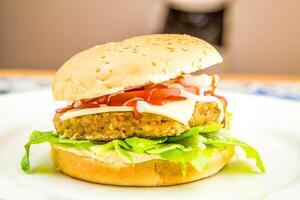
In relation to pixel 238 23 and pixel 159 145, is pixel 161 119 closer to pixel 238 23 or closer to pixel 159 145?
pixel 159 145

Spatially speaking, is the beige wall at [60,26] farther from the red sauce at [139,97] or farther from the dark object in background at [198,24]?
the red sauce at [139,97]

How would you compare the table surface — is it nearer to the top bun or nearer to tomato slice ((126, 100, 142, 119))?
the top bun

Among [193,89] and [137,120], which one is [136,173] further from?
[193,89]

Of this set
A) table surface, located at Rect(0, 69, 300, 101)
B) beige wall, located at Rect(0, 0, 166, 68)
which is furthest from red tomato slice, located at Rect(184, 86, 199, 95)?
beige wall, located at Rect(0, 0, 166, 68)

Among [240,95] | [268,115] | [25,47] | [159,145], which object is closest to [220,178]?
[159,145]

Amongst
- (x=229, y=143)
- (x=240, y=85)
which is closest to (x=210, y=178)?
(x=229, y=143)

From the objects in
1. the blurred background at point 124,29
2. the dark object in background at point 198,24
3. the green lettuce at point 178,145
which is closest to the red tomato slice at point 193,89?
the green lettuce at point 178,145

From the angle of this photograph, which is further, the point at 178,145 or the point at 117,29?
the point at 117,29
